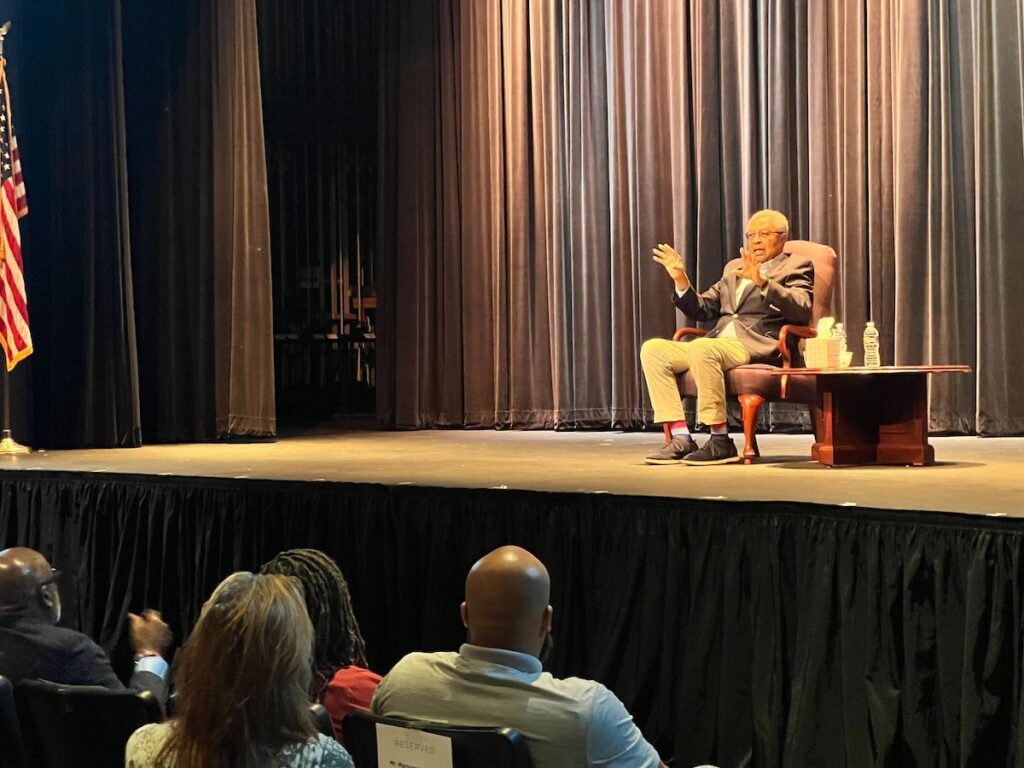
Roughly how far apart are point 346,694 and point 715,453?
2.56 m

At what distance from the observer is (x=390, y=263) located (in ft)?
24.2

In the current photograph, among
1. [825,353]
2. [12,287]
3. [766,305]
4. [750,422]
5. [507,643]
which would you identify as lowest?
[507,643]

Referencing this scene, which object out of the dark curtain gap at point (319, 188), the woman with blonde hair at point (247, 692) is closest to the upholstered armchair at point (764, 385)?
the woman with blonde hair at point (247, 692)

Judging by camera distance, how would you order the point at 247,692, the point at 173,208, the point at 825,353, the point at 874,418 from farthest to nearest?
1. the point at 173,208
2. the point at 825,353
3. the point at 874,418
4. the point at 247,692

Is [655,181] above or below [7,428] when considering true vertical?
above

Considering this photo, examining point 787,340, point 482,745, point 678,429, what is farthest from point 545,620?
point 787,340

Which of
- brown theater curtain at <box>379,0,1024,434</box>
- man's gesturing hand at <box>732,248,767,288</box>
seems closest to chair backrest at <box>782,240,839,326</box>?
man's gesturing hand at <box>732,248,767,288</box>

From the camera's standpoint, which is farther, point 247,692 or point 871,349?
point 871,349

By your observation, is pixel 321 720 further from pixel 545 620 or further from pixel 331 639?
pixel 331 639

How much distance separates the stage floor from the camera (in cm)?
311

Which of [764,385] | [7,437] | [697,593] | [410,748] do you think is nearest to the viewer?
[410,748]

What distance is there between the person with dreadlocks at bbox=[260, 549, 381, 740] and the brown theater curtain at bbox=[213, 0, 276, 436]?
14.2 feet

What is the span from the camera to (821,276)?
473 cm

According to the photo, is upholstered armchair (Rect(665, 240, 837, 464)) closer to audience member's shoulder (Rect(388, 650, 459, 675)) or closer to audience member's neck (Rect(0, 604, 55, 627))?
audience member's neck (Rect(0, 604, 55, 627))
